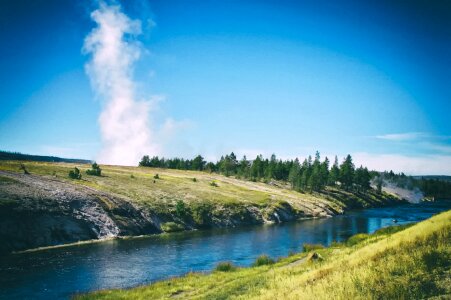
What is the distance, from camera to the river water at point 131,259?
33.3 meters

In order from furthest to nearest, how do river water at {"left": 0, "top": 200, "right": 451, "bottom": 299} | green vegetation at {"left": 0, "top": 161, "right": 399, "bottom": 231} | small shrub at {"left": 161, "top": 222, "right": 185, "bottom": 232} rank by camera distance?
green vegetation at {"left": 0, "top": 161, "right": 399, "bottom": 231}, small shrub at {"left": 161, "top": 222, "right": 185, "bottom": 232}, river water at {"left": 0, "top": 200, "right": 451, "bottom": 299}

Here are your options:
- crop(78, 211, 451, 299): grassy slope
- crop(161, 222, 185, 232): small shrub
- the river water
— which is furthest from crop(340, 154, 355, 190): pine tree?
crop(78, 211, 451, 299): grassy slope

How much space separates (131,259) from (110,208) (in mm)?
22422

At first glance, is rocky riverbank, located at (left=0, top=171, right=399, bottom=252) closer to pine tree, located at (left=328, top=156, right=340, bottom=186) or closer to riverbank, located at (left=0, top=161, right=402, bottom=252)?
riverbank, located at (left=0, top=161, right=402, bottom=252)

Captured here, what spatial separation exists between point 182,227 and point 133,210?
10.6m

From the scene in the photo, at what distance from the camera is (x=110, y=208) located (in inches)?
2520

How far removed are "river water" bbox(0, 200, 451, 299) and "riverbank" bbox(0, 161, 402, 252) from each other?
14.8 ft

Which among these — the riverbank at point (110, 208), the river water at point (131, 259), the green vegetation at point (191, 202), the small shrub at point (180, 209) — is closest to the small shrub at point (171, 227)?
the riverbank at point (110, 208)

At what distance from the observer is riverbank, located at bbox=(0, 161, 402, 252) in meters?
51.0

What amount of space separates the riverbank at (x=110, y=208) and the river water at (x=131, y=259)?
4505 millimetres

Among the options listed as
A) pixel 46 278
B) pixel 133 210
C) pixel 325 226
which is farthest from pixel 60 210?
pixel 325 226

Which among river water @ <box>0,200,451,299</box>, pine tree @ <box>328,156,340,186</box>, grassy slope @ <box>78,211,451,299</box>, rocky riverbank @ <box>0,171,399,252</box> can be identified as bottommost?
river water @ <box>0,200,451,299</box>

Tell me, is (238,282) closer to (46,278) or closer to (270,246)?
(46,278)

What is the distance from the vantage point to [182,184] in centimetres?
10044
